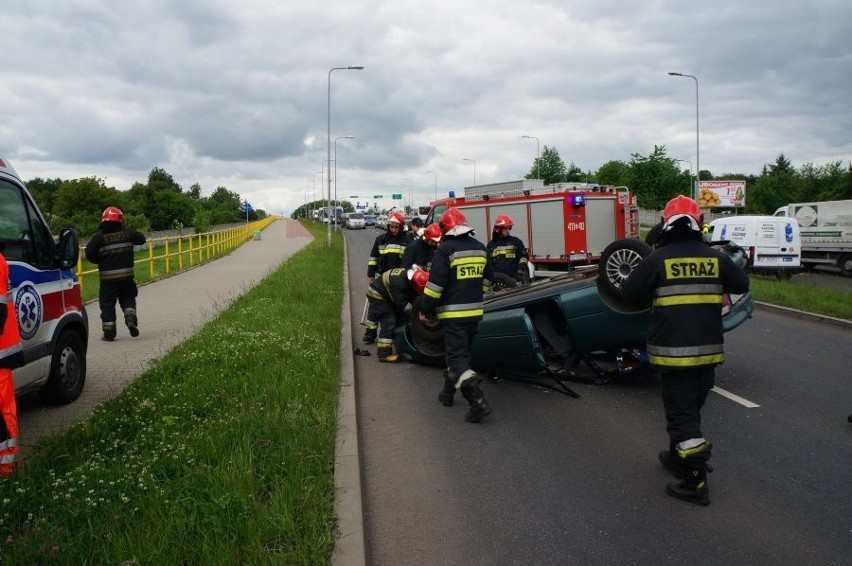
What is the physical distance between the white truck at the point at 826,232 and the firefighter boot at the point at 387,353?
19.6 meters

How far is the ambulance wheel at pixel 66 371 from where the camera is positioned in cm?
612

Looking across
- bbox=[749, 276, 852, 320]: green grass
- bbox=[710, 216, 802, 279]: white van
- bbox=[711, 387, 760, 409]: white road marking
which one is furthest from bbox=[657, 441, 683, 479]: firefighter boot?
bbox=[710, 216, 802, 279]: white van

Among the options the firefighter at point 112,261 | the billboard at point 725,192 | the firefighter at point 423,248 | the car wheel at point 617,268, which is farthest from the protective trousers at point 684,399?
the billboard at point 725,192

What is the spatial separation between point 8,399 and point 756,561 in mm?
4264

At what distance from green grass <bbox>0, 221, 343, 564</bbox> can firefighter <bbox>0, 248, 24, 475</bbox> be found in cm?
14

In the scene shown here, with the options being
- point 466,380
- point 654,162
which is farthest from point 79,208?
point 466,380

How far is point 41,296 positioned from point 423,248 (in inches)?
180

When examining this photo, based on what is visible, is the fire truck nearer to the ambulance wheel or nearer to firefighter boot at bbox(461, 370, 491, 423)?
firefighter boot at bbox(461, 370, 491, 423)

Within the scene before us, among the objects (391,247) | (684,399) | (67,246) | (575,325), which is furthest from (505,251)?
(684,399)

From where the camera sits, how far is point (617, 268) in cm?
657

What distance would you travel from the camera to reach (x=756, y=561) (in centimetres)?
350

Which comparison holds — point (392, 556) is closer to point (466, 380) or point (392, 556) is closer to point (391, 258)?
point (466, 380)

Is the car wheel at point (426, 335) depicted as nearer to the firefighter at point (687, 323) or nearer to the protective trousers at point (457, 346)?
the protective trousers at point (457, 346)

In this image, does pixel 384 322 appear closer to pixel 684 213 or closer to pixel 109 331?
pixel 109 331
